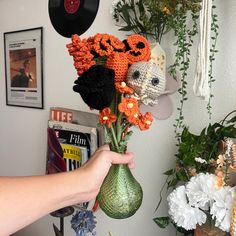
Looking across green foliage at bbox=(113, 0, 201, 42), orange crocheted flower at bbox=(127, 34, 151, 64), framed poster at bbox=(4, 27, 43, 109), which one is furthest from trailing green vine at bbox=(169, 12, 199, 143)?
framed poster at bbox=(4, 27, 43, 109)

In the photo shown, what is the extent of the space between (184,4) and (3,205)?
2.12 feet

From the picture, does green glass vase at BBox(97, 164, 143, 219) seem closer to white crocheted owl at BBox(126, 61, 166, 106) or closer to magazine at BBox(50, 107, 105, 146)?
white crocheted owl at BBox(126, 61, 166, 106)

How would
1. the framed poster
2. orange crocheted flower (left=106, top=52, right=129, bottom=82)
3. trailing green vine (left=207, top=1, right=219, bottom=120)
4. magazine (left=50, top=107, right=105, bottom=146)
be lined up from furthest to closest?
the framed poster
magazine (left=50, top=107, right=105, bottom=146)
trailing green vine (left=207, top=1, right=219, bottom=120)
orange crocheted flower (left=106, top=52, right=129, bottom=82)

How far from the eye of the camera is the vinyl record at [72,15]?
3.84 ft

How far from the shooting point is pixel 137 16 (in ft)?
3.14

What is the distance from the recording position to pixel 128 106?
635 millimetres

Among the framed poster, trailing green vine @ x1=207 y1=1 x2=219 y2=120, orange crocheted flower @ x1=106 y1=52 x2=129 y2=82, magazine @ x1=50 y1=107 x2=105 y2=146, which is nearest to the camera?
orange crocheted flower @ x1=106 y1=52 x2=129 y2=82

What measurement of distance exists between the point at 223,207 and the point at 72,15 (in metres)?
0.98

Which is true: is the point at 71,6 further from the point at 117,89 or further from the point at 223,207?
the point at 223,207

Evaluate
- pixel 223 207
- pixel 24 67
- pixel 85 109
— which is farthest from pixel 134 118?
pixel 24 67

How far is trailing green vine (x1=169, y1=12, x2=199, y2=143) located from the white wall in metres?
A: 0.03

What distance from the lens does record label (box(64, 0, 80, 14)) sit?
48.1 inches

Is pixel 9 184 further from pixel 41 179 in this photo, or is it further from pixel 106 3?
pixel 106 3

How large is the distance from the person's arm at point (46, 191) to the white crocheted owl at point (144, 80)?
0.54 ft
